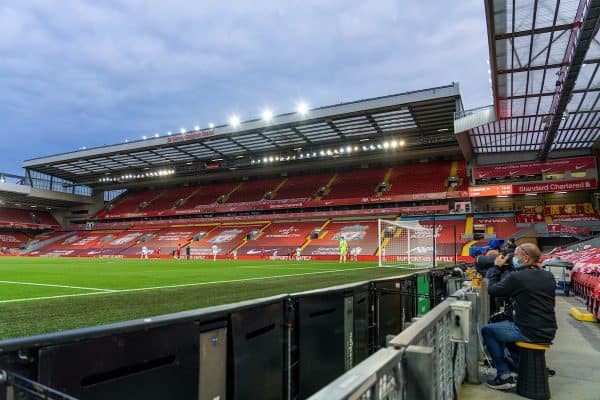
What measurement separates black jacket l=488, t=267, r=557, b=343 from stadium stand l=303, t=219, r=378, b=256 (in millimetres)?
26458

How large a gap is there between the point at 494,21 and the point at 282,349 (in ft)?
49.6

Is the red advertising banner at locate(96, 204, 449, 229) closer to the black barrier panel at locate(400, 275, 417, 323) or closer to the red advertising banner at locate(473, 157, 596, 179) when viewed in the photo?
the red advertising banner at locate(473, 157, 596, 179)

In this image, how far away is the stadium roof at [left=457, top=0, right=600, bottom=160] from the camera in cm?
1361

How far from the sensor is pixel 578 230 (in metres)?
28.4

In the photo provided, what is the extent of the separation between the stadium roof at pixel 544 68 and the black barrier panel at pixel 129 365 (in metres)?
14.5

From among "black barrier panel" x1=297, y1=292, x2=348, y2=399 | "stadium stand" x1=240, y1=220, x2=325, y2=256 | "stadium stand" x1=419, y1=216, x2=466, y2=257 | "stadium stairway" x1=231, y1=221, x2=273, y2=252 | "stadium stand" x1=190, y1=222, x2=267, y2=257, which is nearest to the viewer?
"black barrier panel" x1=297, y1=292, x2=348, y2=399

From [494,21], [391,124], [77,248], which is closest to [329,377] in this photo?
[494,21]

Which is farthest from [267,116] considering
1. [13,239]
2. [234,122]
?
[13,239]

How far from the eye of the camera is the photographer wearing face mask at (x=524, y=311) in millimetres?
4168

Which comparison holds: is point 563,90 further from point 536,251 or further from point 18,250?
point 18,250

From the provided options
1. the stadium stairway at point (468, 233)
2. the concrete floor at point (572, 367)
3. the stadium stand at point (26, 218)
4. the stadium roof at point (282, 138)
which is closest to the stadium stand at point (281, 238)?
the stadium roof at point (282, 138)

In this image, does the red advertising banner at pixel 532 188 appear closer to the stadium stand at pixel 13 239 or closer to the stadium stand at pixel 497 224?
the stadium stand at pixel 497 224

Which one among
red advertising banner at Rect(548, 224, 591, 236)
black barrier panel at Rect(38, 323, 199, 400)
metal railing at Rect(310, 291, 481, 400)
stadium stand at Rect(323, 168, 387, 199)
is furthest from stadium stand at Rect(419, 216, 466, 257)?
black barrier panel at Rect(38, 323, 199, 400)

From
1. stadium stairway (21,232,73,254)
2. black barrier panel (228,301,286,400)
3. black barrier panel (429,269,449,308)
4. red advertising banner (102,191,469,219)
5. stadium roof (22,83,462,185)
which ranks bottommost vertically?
stadium stairway (21,232,73,254)
